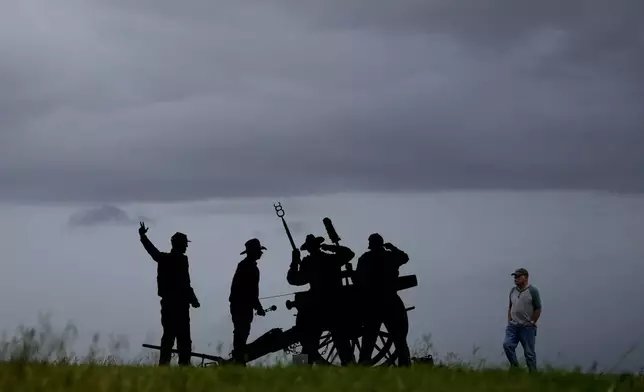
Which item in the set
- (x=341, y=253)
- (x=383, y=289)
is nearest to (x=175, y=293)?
(x=341, y=253)

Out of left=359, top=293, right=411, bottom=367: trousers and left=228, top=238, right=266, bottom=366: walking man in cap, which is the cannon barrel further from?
left=228, top=238, right=266, bottom=366: walking man in cap

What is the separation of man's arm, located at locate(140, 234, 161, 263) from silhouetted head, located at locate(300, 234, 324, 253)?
230 cm

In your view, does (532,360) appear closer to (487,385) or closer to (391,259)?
(391,259)

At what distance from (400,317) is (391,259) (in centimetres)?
90

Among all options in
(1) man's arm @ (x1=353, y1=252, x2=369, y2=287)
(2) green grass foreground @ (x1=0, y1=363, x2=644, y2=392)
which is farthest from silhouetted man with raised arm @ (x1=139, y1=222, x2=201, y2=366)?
(2) green grass foreground @ (x1=0, y1=363, x2=644, y2=392)

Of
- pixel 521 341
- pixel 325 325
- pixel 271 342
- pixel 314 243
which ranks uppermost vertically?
pixel 314 243

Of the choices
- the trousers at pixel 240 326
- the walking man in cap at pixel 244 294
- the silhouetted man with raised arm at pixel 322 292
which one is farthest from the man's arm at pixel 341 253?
the trousers at pixel 240 326

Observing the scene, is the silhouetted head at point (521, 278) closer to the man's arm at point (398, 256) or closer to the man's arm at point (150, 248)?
the man's arm at point (398, 256)

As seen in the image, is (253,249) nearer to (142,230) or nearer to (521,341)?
(142,230)

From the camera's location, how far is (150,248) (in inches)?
548

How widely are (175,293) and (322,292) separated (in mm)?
2296

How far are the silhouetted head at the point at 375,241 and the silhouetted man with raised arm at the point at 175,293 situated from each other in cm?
281

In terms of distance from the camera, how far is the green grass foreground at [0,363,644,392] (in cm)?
743

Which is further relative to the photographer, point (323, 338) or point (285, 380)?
point (323, 338)
